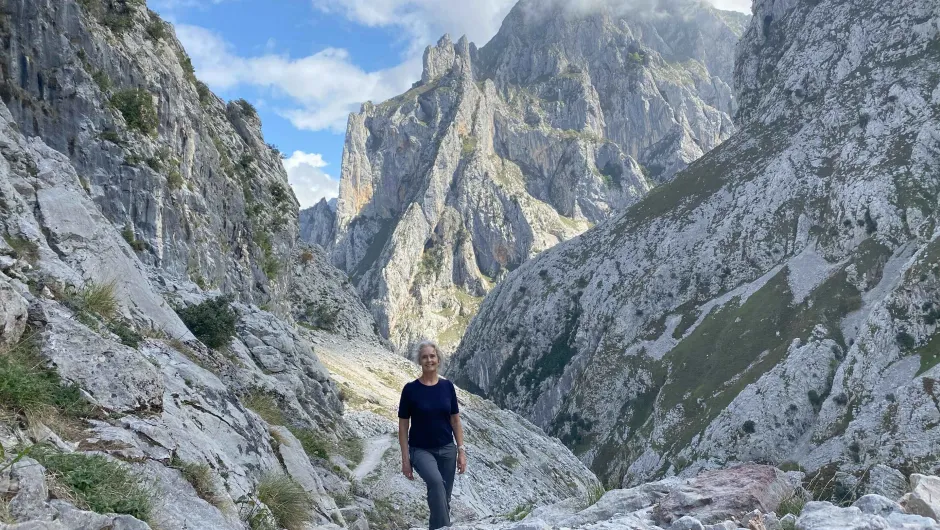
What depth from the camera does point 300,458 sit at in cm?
1290

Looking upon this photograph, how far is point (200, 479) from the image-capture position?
7449mm

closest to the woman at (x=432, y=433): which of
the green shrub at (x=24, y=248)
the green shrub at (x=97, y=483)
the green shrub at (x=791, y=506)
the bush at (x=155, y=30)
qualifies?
the green shrub at (x=97, y=483)

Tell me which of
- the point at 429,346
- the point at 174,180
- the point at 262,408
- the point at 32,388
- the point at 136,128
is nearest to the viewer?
the point at 32,388

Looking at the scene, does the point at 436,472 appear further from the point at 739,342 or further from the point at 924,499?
the point at 739,342

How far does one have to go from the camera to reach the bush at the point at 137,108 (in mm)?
29264

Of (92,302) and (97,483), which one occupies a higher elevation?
(92,302)

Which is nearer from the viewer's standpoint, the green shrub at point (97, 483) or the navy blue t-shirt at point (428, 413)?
the green shrub at point (97, 483)

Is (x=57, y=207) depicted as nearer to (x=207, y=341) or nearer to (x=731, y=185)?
(x=207, y=341)

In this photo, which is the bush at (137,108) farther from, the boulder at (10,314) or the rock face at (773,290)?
the rock face at (773,290)

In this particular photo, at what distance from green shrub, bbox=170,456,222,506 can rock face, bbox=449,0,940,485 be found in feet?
188

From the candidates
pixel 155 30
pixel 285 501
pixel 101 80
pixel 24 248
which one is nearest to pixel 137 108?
pixel 101 80

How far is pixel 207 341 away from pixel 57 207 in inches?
265

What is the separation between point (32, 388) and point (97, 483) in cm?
150

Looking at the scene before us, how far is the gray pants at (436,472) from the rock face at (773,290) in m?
53.9
